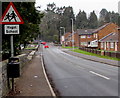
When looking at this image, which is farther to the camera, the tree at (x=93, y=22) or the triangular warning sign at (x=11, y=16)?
the tree at (x=93, y=22)

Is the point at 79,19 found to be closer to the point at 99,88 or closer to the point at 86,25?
the point at 86,25

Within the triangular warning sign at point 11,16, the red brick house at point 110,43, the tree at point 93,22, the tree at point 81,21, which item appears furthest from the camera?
the tree at point 81,21

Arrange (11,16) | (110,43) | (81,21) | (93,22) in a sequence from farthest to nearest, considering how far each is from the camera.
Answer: (81,21) < (93,22) < (110,43) < (11,16)

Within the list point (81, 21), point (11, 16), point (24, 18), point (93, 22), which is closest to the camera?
point (11, 16)

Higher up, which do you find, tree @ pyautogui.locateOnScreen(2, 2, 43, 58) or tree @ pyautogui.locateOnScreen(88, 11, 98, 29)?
tree @ pyautogui.locateOnScreen(88, 11, 98, 29)

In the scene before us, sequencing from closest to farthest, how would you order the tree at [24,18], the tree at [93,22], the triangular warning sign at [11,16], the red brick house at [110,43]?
the triangular warning sign at [11,16], the tree at [24,18], the red brick house at [110,43], the tree at [93,22]

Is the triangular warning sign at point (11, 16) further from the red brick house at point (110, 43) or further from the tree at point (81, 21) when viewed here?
the tree at point (81, 21)

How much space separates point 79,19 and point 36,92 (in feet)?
394

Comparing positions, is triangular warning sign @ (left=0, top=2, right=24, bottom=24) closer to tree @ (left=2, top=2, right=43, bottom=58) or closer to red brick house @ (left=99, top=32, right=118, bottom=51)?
tree @ (left=2, top=2, right=43, bottom=58)

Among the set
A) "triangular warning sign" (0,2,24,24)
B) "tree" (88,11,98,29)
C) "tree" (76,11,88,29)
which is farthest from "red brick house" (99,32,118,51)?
"tree" (76,11,88,29)

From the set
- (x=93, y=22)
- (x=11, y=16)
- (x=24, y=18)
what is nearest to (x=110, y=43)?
(x=24, y=18)

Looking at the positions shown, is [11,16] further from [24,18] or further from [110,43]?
[110,43]

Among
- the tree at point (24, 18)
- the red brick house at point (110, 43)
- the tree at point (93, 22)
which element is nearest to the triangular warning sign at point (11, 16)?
the tree at point (24, 18)

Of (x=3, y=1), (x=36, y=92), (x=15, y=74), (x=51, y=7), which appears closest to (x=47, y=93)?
(x=36, y=92)
